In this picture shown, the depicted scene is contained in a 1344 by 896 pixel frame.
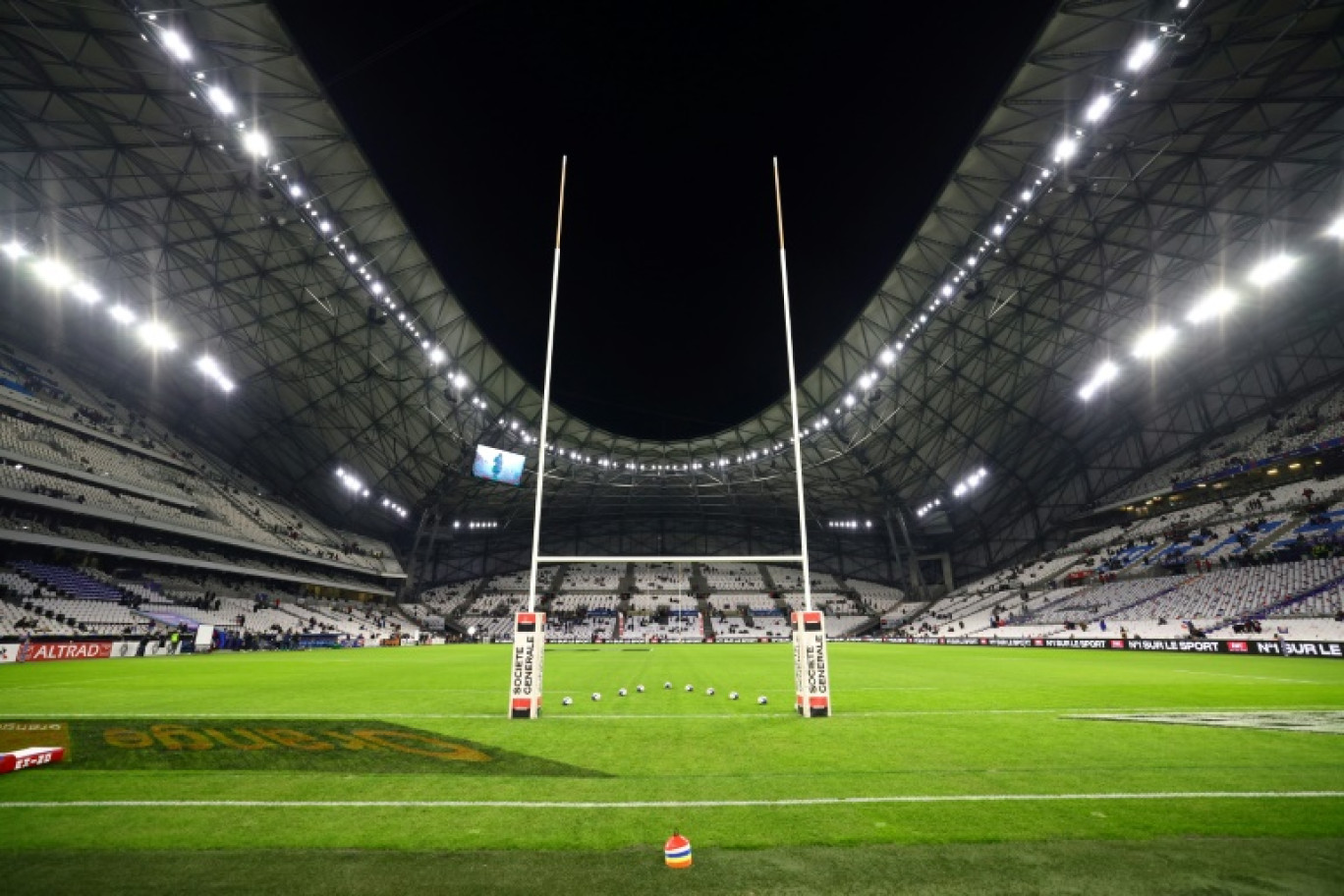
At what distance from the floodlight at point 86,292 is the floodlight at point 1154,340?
229 feet

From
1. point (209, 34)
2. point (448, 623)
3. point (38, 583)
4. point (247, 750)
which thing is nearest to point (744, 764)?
point (247, 750)

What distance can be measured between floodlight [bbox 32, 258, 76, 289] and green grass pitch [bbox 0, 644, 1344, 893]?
3857 centimetres

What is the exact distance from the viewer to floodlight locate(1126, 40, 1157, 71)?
67.1 ft

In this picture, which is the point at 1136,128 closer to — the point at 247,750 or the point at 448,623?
the point at 247,750

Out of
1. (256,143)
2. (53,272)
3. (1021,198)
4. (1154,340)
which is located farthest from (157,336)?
(1154,340)

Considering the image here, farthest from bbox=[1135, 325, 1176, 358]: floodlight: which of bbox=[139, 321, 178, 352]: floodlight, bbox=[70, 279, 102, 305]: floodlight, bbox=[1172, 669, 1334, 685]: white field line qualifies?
bbox=[70, 279, 102, 305]: floodlight

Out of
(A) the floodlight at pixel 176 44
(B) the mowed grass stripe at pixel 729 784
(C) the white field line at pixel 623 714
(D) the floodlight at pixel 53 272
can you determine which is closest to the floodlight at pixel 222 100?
(A) the floodlight at pixel 176 44

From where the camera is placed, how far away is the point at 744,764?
5.90 meters

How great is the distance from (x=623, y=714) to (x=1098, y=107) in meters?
28.9

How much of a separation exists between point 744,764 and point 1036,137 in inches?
1266

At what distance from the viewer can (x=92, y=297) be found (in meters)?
35.9

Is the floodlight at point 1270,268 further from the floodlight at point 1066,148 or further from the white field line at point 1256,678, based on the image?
the white field line at point 1256,678

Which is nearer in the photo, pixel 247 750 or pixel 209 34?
pixel 247 750

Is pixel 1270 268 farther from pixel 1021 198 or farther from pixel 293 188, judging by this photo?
pixel 293 188
